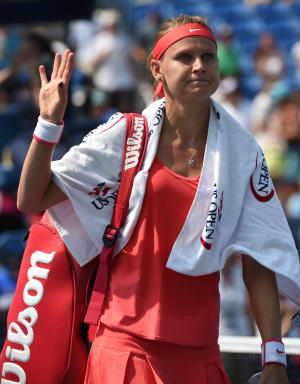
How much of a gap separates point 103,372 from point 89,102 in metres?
7.35

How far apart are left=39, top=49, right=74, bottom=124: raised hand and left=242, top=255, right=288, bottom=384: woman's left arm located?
0.90m

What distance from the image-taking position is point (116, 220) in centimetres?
371

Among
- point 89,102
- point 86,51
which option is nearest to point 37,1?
point 89,102

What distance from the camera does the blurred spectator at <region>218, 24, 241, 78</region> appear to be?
1182cm

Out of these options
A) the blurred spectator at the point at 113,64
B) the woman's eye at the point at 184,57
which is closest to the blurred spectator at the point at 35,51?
the blurred spectator at the point at 113,64

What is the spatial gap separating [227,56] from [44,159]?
8.63 metres

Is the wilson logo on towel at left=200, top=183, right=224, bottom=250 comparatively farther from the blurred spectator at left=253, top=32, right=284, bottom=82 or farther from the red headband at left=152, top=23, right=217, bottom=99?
the blurred spectator at left=253, top=32, right=284, bottom=82

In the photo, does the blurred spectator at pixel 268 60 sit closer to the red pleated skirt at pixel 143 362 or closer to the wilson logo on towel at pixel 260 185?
the wilson logo on towel at pixel 260 185

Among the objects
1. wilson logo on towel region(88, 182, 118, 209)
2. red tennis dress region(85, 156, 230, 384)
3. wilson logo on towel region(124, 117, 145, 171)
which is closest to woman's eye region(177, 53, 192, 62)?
wilson logo on towel region(124, 117, 145, 171)

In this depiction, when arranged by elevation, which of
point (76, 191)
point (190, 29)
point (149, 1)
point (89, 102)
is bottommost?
point (76, 191)

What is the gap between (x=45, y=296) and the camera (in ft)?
12.4

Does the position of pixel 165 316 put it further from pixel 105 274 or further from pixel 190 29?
pixel 190 29

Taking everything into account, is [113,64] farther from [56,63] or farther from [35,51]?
[56,63]

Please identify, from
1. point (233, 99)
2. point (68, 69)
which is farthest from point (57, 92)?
point (233, 99)
